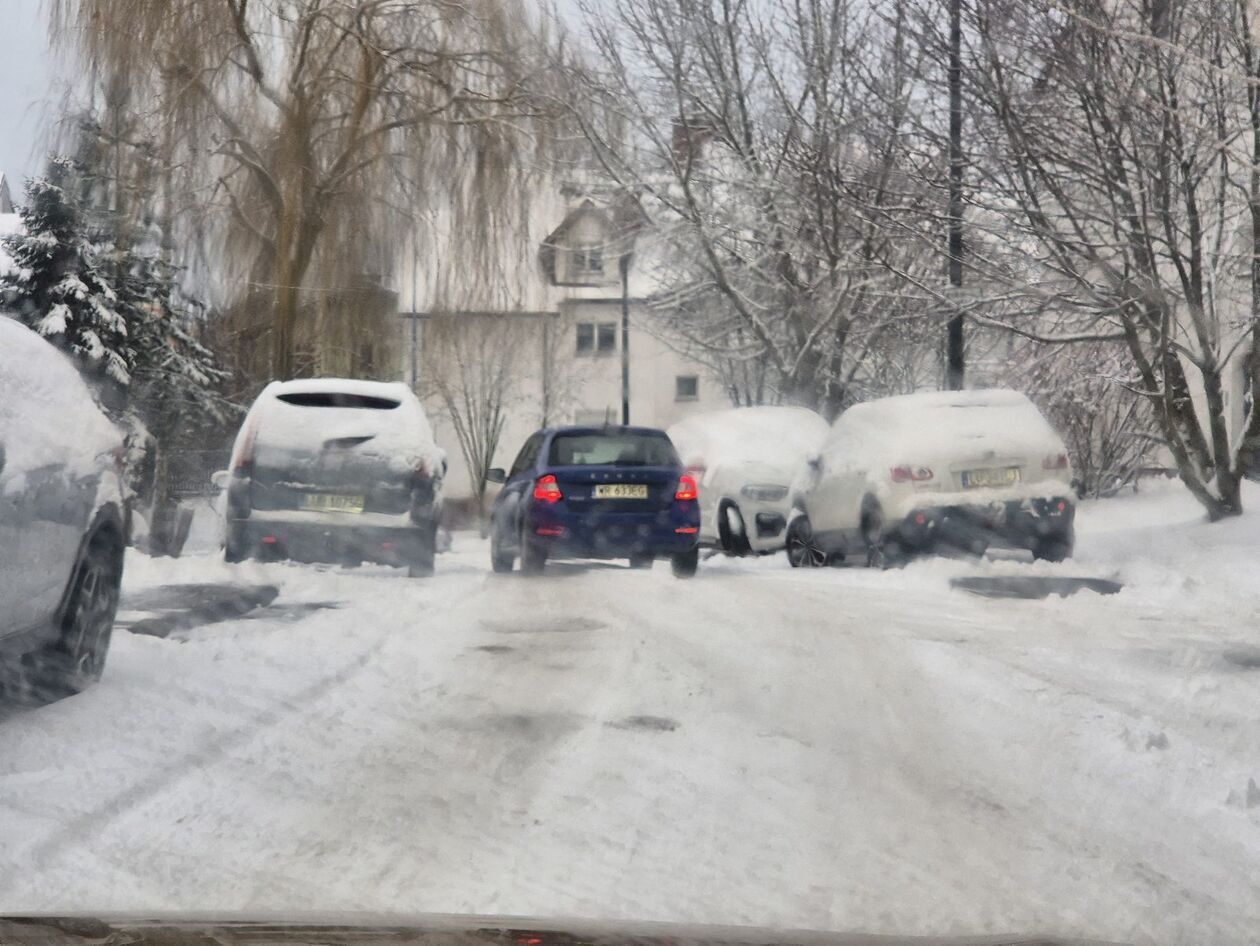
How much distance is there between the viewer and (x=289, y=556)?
46.6 feet

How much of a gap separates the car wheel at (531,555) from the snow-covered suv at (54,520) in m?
8.04

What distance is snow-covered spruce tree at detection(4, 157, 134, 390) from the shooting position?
20.1 m

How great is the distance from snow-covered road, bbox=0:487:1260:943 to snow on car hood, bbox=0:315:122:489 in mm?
1049

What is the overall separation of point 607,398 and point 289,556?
4359cm

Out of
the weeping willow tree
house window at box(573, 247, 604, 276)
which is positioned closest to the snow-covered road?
the weeping willow tree

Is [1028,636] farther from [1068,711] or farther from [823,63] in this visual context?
[823,63]

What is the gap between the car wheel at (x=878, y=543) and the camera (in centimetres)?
1555

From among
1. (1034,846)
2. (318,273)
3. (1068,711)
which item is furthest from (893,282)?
(1034,846)

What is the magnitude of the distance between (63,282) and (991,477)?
12100mm

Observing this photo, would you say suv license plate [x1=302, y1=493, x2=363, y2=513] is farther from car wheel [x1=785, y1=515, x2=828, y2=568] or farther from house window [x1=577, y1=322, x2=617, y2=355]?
house window [x1=577, y1=322, x2=617, y2=355]

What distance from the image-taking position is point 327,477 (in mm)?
13984

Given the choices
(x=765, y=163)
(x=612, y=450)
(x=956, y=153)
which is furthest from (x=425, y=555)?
(x=765, y=163)

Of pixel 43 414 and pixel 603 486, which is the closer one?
pixel 43 414

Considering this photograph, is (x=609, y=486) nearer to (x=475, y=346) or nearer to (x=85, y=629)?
(x=85, y=629)
